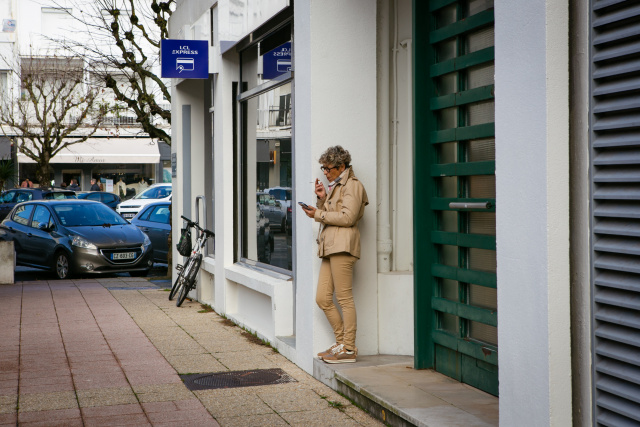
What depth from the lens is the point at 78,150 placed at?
43.9 m

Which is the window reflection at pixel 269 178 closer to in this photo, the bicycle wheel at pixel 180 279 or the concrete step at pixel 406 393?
the bicycle wheel at pixel 180 279

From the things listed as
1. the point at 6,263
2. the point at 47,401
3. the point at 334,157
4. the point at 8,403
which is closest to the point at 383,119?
the point at 334,157

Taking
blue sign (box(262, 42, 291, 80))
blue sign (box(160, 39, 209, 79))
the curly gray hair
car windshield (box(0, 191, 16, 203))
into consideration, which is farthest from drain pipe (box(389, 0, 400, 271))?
car windshield (box(0, 191, 16, 203))

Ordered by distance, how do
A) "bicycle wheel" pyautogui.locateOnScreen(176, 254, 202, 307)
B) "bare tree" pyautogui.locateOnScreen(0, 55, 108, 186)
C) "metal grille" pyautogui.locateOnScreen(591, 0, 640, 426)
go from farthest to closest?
1. "bare tree" pyautogui.locateOnScreen(0, 55, 108, 186)
2. "bicycle wheel" pyautogui.locateOnScreen(176, 254, 202, 307)
3. "metal grille" pyautogui.locateOnScreen(591, 0, 640, 426)

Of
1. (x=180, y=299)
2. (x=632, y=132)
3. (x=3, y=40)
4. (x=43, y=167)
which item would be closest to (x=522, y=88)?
(x=632, y=132)

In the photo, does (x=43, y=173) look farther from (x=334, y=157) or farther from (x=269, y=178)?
(x=334, y=157)

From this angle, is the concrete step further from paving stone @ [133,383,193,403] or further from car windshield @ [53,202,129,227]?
car windshield @ [53,202,129,227]

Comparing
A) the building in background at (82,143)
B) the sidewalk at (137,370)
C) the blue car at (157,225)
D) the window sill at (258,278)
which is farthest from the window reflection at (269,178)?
the building in background at (82,143)

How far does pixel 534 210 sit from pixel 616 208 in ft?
1.40

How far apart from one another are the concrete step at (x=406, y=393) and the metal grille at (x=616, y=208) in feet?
4.54

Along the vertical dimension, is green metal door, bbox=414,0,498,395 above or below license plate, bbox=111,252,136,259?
above

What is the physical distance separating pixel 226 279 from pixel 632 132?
25.3 feet

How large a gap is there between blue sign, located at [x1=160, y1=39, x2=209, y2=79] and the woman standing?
4826mm

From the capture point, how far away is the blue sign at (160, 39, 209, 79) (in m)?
11.6
